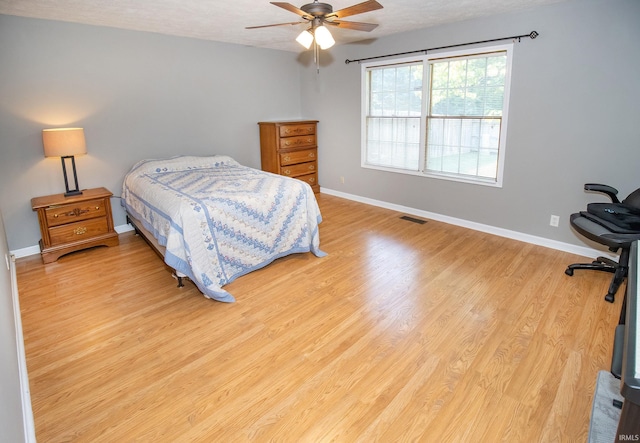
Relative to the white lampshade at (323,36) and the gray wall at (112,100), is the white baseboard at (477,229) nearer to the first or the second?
the gray wall at (112,100)

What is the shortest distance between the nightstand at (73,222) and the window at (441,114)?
3464 millimetres

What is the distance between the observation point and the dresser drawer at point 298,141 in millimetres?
5417

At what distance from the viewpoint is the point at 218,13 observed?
3.39 meters

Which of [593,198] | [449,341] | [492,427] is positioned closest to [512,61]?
[593,198]

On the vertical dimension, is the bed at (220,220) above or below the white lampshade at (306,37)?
below

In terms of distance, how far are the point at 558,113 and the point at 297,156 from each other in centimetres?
345

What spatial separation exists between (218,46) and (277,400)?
4557 millimetres

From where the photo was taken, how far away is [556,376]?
6.48 feet

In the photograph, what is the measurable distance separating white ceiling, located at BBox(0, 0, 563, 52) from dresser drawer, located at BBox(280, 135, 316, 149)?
5.12 ft

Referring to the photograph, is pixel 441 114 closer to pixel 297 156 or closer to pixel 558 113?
pixel 558 113

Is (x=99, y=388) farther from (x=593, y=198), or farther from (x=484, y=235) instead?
(x=593, y=198)

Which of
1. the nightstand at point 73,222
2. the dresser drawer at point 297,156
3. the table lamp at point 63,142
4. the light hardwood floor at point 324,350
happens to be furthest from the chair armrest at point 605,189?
the table lamp at point 63,142

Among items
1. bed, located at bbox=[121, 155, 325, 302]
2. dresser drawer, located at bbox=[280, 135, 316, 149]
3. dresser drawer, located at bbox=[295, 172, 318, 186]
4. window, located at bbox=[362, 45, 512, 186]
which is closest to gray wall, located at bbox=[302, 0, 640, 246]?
window, located at bbox=[362, 45, 512, 186]

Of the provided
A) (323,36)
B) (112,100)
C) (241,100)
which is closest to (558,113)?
(323,36)
